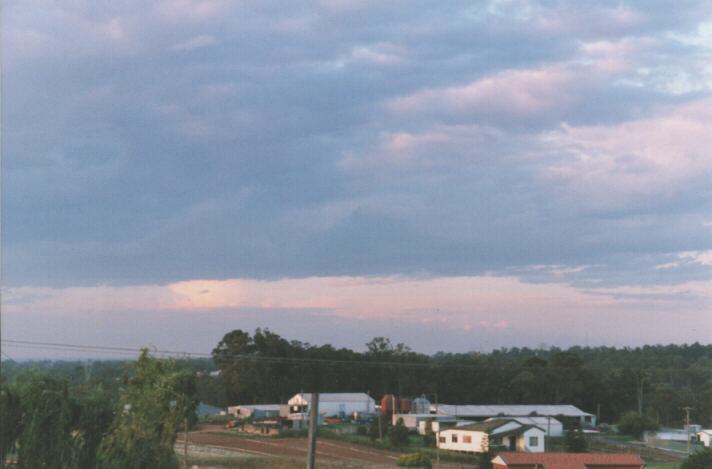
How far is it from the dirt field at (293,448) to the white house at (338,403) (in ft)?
53.1

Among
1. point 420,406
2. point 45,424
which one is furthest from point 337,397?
point 45,424

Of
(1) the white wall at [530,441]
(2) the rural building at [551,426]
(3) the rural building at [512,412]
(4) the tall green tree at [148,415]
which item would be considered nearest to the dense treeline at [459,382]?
(3) the rural building at [512,412]

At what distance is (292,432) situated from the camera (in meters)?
57.9

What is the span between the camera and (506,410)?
7356 cm

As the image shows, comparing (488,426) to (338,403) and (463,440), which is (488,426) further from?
(338,403)

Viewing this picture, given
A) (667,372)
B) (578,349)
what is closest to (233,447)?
(667,372)

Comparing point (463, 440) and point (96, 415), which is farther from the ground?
point (96, 415)

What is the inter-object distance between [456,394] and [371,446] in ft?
103

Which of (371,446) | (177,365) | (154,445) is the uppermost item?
(177,365)

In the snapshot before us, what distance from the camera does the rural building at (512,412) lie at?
70.7 m

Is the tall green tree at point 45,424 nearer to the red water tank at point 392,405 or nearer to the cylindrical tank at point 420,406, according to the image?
the red water tank at point 392,405

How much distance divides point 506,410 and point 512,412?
3.88ft

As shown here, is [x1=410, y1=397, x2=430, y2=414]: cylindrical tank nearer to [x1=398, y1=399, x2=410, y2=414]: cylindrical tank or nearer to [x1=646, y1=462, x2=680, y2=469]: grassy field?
[x1=398, y1=399, x2=410, y2=414]: cylindrical tank

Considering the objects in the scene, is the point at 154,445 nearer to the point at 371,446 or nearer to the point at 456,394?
the point at 371,446
